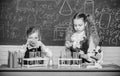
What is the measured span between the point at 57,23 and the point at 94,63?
996mm

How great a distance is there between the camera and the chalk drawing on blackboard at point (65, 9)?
13.6 feet

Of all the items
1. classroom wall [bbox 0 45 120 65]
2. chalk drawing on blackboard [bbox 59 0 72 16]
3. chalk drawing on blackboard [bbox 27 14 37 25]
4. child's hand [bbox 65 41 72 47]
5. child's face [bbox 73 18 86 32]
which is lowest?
classroom wall [bbox 0 45 120 65]

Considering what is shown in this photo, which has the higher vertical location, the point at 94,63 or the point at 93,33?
A: the point at 93,33

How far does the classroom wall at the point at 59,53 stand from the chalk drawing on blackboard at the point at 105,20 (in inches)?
16.3

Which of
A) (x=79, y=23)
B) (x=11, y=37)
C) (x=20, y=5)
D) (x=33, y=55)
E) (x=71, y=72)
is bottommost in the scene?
(x=71, y=72)

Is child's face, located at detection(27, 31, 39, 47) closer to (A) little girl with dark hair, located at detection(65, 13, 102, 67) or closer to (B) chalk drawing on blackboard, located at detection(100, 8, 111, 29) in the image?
(A) little girl with dark hair, located at detection(65, 13, 102, 67)

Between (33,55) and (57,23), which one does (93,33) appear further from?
(33,55)

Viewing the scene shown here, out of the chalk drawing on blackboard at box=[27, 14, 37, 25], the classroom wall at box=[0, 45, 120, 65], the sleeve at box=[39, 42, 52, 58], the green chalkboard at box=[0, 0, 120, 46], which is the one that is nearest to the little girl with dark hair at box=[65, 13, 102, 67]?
the green chalkboard at box=[0, 0, 120, 46]

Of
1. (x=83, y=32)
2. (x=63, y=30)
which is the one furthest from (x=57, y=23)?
(x=83, y=32)

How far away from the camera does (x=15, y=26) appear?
4137 millimetres

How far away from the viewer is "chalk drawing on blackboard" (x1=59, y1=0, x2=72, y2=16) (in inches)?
163

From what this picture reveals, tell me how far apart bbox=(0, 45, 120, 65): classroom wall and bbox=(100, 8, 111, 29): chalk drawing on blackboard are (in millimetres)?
413

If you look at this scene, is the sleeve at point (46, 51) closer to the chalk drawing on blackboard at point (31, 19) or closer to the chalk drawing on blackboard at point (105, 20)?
the chalk drawing on blackboard at point (31, 19)

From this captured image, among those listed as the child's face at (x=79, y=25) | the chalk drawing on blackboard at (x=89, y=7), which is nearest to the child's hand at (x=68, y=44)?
the child's face at (x=79, y=25)
